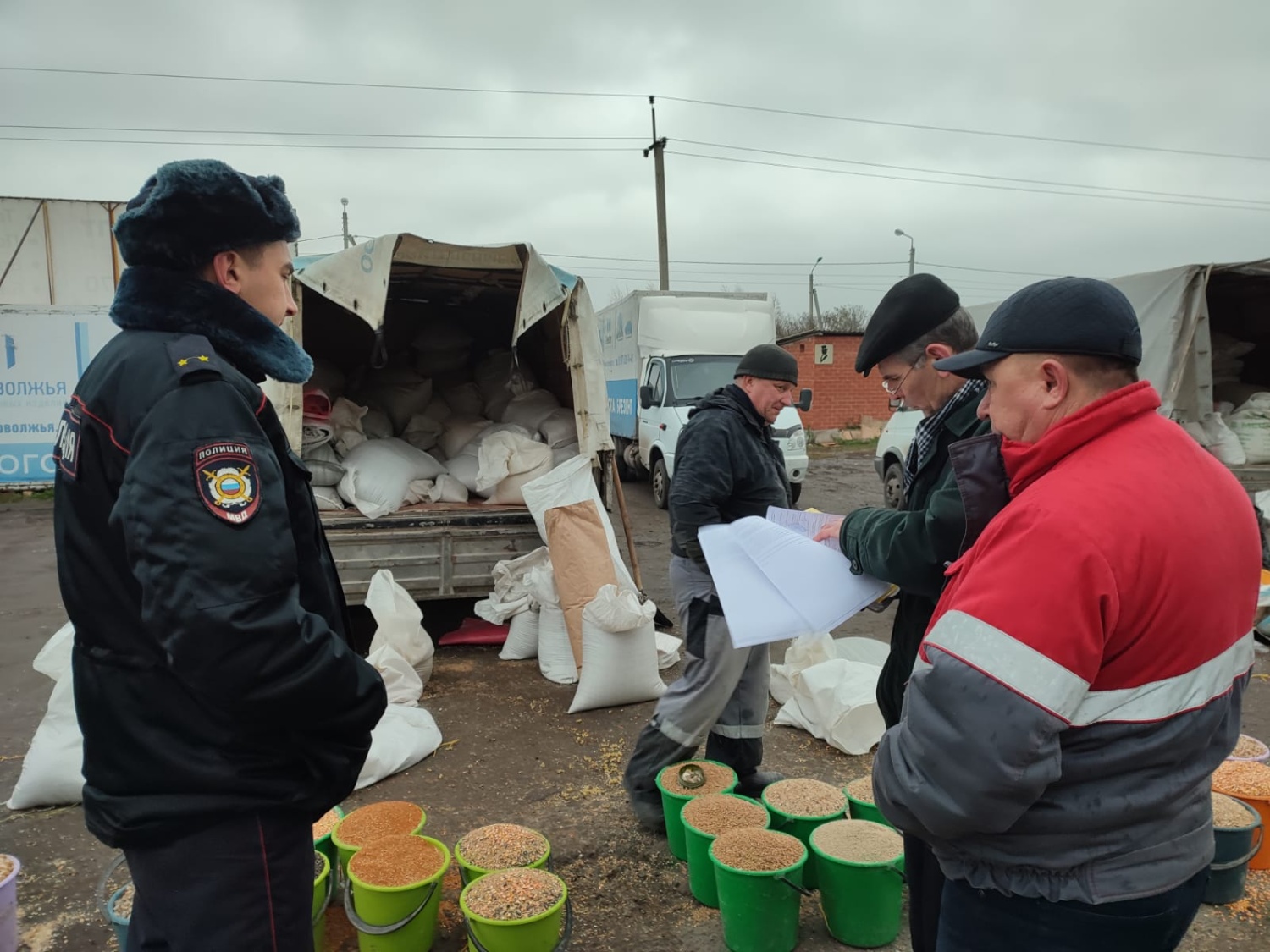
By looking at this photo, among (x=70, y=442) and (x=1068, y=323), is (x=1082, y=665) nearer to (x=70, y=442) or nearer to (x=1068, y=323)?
(x=1068, y=323)

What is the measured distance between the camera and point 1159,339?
7254 millimetres

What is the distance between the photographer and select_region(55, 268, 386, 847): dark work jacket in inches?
49.4

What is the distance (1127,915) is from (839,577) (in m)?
0.92

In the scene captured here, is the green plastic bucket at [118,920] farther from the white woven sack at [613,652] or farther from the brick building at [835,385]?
the brick building at [835,385]

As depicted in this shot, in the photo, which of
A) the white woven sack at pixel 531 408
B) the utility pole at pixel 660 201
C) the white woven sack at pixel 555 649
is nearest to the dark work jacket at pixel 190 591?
the white woven sack at pixel 555 649

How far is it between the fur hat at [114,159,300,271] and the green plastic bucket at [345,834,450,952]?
6.13ft

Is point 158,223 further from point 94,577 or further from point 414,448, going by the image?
point 414,448

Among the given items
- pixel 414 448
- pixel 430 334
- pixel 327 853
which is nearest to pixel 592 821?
pixel 327 853

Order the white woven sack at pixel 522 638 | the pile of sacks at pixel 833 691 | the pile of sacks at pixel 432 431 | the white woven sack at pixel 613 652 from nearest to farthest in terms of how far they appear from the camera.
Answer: the pile of sacks at pixel 833 691 → the white woven sack at pixel 613 652 → the white woven sack at pixel 522 638 → the pile of sacks at pixel 432 431

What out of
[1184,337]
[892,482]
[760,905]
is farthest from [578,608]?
[892,482]

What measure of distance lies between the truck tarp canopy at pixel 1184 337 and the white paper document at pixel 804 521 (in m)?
6.05

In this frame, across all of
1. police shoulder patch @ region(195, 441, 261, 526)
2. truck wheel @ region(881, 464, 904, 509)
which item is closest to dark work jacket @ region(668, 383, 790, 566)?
police shoulder patch @ region(195, 441, 261, 526)

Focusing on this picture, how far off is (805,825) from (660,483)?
8262 millimetres

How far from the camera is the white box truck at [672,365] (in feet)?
35.2
